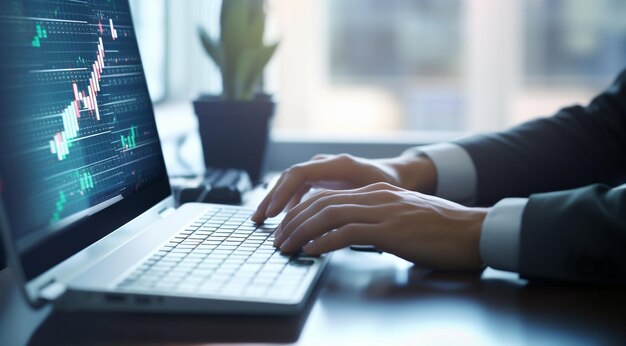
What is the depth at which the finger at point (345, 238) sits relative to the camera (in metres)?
0.75

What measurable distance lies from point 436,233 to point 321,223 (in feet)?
0.40

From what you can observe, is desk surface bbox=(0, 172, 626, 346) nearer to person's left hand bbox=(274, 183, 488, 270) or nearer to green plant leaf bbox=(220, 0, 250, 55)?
person's left hand bbox=(274, 183, 488, 270)

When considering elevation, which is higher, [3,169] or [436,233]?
[3,169]

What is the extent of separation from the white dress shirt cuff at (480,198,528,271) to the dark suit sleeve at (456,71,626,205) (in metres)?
0.40

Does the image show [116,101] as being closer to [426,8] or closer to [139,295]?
[139,295]

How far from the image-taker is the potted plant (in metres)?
1.38

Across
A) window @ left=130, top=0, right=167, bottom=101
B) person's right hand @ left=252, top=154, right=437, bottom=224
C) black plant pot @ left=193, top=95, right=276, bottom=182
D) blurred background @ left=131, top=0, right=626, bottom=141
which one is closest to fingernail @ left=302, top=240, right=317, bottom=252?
person's right hand @ left=252, top=154, right=437, bottom=224

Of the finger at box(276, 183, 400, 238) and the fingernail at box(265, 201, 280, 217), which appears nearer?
the finger at box(276, 183, 400, 238)

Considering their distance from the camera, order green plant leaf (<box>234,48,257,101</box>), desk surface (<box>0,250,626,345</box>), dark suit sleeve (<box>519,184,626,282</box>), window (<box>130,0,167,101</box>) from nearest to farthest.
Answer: desk surface (<box>0,250,626,345</box>), dark suit sleeve (<box>519,184,626,282</box>), green plant leaf (<box>234,48,257,101</box>), window (<box>130,0,167,101</box>)

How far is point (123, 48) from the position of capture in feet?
3.02

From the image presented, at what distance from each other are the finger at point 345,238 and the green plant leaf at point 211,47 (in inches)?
28.6

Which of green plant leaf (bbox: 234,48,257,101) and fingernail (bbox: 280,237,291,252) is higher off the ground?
green plant leaf (bbox: 234,48,257,101)

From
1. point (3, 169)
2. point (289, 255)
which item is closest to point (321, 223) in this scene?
point (289, 255)

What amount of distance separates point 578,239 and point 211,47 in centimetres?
87
